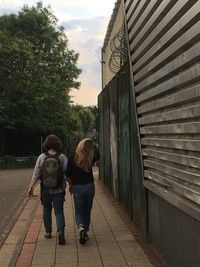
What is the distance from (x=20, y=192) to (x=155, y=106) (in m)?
12.0

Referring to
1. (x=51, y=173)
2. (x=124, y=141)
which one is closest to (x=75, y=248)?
(x=51, y=173)

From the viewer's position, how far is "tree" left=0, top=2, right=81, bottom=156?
3994 cm

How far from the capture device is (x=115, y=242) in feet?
26.4

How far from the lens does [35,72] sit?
40.9 meters

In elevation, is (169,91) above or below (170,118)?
above

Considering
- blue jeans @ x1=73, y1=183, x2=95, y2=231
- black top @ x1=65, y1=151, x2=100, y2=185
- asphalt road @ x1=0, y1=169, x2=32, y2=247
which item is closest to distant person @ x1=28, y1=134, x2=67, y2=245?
black top @ x1=65, y1=151, x2=100, y2=185

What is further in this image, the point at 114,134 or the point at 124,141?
the point at 114,134

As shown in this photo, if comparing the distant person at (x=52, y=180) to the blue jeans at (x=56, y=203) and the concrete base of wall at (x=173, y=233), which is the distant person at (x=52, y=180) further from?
the concrete base of wall at (x=173, y=233)

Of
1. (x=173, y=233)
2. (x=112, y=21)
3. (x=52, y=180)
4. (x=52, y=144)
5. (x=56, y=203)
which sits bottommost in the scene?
(x=173, y=233)

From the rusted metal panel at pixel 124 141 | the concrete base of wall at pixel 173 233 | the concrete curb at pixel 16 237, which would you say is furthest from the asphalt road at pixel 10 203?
the concrete base of wall at pixel 173 233

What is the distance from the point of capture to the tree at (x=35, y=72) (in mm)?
39938

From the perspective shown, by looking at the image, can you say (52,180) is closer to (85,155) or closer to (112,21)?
(85,155)

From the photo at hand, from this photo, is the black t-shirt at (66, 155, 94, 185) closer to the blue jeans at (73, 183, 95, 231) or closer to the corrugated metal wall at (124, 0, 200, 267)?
the blue jeans at (73, 183, 95, 231)

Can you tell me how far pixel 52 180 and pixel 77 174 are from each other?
0.38 metres
